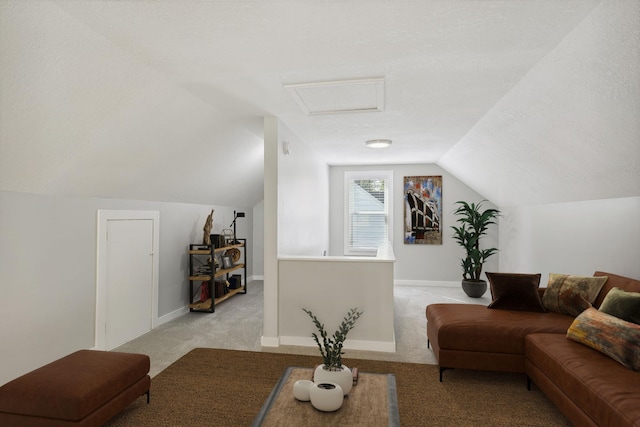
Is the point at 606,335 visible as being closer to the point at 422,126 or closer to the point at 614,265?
the point at 614,265

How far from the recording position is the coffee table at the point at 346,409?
1.68 metres

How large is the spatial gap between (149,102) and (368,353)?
116 inches

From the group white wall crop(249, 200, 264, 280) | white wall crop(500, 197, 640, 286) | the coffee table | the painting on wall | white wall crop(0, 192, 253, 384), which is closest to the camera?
the coffee table

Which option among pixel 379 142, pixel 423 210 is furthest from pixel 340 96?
pixel 423 210

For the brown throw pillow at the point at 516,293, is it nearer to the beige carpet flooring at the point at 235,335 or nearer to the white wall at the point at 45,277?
the beige carpet flooring at the point at 235,335

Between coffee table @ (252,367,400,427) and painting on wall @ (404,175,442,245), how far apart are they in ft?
16.2

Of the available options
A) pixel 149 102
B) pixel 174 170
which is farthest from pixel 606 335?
pixel 174 170

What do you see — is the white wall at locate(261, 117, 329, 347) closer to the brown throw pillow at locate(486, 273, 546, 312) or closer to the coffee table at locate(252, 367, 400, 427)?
the coffee table at locate(252, 367, 400, 427)

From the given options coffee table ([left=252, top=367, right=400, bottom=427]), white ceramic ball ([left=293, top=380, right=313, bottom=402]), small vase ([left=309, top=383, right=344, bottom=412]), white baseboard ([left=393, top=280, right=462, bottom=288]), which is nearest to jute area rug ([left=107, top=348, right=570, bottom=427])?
coffee table ([left=252, top=367, right=400, bottom=427])

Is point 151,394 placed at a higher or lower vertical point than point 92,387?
lower

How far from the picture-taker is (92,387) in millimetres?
1929

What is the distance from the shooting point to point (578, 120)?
259 centimetres

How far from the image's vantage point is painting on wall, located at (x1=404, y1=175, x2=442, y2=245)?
671 centimetres

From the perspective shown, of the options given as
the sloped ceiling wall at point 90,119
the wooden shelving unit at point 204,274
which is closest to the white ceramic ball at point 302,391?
the sloped ceiling wall at point 90,119
